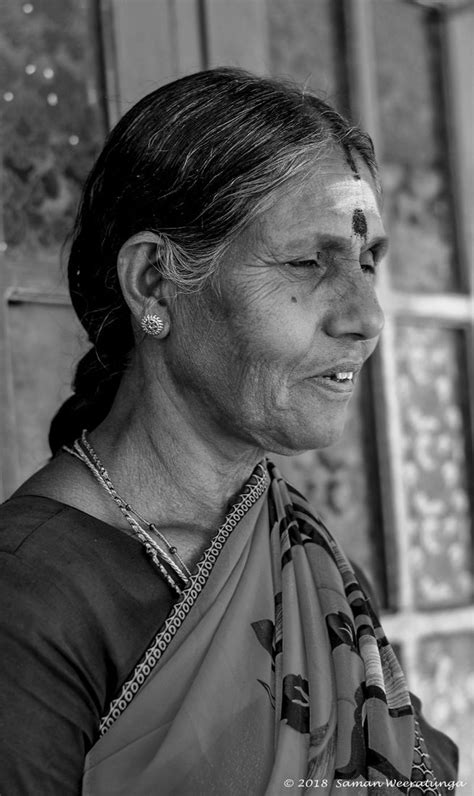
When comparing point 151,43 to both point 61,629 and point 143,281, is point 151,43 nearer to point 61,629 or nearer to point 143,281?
point 143,281

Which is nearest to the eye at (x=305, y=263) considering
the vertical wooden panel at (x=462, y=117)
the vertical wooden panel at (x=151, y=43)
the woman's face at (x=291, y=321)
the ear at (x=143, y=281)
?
the woman's face at (x=291, y=321)

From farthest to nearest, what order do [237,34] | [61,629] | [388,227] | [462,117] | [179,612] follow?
[462,117]
[388,227]
[237,34]
[179,612]
[61,629]

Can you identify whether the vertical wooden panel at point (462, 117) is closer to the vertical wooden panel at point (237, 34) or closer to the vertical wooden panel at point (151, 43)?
the vertical wooden panel at point (237, 34)

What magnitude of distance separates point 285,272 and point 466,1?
7.40ft

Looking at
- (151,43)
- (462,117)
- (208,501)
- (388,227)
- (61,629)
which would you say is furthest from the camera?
(462,117)

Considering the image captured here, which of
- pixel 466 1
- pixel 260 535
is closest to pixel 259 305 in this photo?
pixel 260 535

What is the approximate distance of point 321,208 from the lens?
1.97m

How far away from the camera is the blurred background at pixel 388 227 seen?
2.77 m

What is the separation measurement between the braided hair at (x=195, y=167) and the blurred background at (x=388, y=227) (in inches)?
24.1

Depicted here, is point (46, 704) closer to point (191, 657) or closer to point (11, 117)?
point (191, 657)

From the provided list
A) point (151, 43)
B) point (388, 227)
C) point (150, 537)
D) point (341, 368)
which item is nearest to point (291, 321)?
point (341, 368)

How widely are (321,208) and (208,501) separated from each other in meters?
0.59

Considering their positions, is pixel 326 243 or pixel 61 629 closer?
pixel 61 629

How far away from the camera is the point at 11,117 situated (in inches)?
108
